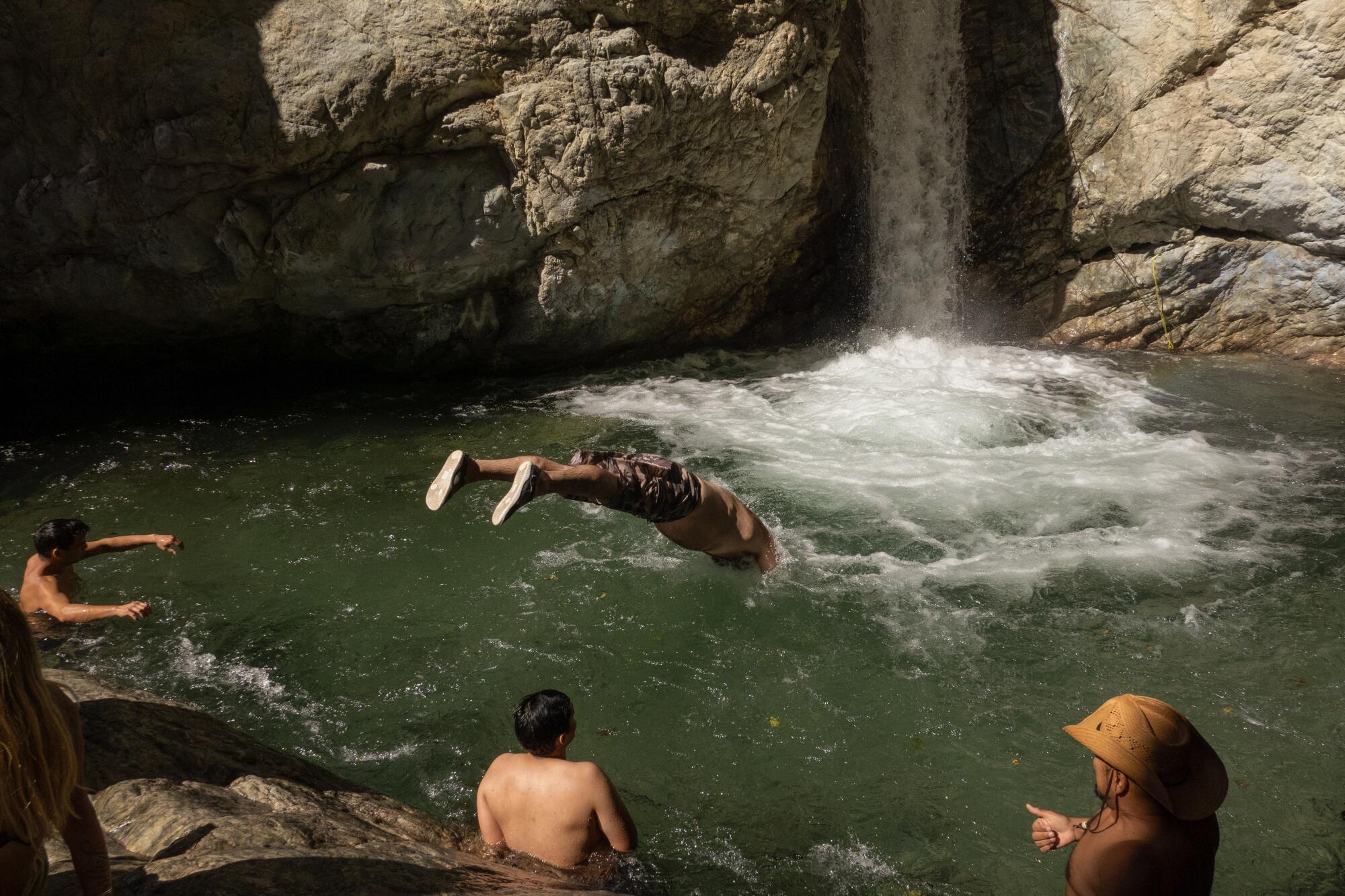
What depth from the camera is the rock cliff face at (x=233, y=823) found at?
266cm

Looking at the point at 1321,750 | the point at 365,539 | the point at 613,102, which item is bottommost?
the point at 1321,750

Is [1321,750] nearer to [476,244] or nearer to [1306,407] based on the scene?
[1306,407]

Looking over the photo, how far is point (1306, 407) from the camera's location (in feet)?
26.3

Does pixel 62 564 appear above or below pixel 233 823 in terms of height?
above

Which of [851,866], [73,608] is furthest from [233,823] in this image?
[73,608]

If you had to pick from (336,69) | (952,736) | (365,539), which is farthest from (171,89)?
(952,736)

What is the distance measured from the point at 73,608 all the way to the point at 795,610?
392 cm

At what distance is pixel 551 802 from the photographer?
3.22 metres

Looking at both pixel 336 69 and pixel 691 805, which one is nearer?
pixel 691 805

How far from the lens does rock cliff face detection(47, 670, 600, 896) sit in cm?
266

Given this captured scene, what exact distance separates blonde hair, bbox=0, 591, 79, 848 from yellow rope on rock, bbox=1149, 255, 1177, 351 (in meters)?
10.6

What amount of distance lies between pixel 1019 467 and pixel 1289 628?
2389mm

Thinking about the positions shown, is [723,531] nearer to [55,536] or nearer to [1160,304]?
[55,536]

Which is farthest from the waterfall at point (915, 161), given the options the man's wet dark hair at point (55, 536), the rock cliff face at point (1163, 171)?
the man's wet dark hair at point (55, 536)
